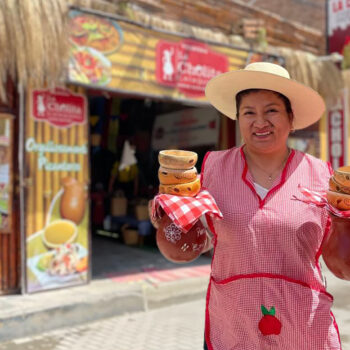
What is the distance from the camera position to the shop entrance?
8594mm

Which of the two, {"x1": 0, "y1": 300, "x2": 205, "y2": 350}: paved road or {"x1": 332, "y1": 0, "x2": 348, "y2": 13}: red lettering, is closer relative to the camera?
{"x1": 0, "y1": 300, "x2": 205, "y2": 350}: paved road

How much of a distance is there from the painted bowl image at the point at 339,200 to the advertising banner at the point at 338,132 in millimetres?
7277

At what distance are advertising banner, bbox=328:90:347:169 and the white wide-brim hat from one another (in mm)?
6822

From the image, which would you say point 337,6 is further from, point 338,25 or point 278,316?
point 278,316

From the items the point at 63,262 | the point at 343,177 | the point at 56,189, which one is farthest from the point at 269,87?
the point at 63,262

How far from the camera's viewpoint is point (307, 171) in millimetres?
1816

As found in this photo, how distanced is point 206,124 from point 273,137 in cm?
612

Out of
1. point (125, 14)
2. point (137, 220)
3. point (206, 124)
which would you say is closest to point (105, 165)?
point (137, 220)

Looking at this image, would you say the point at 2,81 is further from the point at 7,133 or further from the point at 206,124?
the point at 206,124

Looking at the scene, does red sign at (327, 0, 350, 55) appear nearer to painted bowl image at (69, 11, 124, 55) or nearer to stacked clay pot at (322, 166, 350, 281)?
painted bowl image at (69, 11, 124, 55)

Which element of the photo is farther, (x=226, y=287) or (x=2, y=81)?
(x=2, y=81)

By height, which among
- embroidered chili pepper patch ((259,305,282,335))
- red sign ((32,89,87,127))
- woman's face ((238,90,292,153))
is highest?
red sign ((32,89,87,127))

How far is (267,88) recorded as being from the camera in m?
1.79

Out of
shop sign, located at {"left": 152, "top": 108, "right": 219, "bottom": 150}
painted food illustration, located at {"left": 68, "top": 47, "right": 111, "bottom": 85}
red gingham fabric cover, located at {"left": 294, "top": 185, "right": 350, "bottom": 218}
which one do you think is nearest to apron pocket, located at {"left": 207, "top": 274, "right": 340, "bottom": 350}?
red gingham fabric cover, located at {"left": 294, "top": 185, "right": 350, "bottom": 218}
